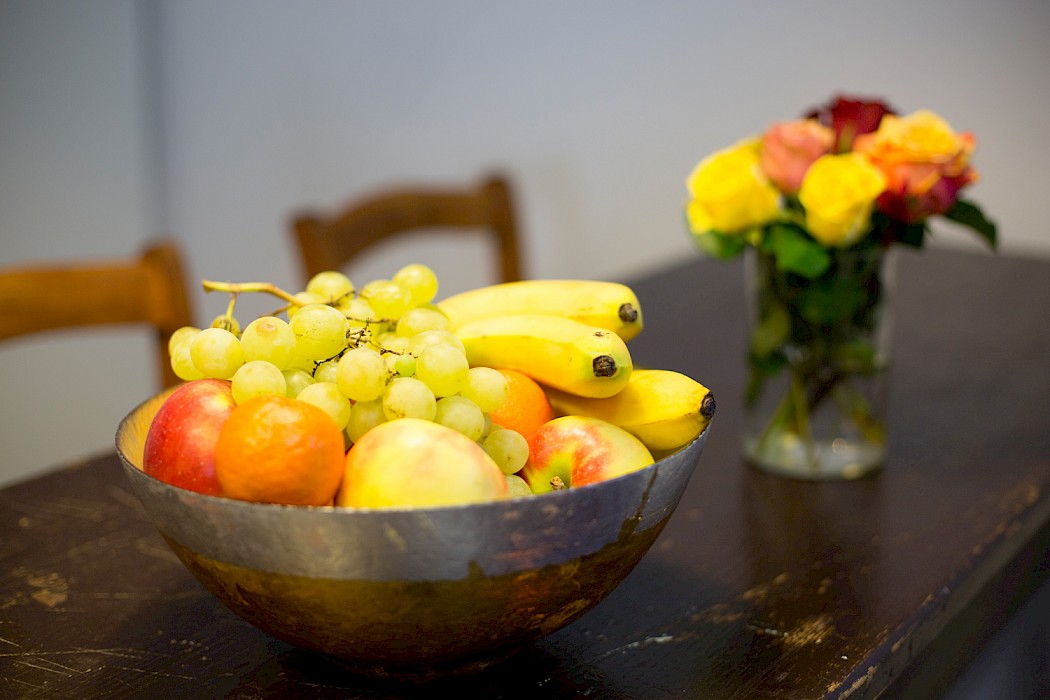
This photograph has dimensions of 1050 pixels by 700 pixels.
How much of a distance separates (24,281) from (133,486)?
0.66 metres

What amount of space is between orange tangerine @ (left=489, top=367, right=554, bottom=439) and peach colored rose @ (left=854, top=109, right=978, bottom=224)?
358 millimetres

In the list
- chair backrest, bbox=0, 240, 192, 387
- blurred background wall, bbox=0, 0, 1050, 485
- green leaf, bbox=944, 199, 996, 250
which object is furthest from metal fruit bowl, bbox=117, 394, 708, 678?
blurred background wall, bbox=0, 0, 1050, 485

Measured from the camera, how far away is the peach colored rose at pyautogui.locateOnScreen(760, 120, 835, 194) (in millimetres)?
780

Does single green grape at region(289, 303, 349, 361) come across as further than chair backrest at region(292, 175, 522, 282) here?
No

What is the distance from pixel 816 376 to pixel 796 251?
0.39ft

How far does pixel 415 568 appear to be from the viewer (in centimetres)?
43

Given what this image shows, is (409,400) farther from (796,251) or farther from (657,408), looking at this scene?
(796,251)

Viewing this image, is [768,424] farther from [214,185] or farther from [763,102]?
[214,185]

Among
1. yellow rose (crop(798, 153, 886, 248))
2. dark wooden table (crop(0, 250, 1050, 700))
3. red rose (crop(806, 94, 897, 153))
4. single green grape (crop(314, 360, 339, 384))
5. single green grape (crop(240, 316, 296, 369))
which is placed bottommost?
dark wooden table (crop(0, 250, 1050, 700))

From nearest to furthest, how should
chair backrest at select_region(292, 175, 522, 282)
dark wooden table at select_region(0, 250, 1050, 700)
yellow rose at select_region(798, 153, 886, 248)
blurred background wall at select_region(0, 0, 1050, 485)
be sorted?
1. dark wooden table at select_region(0, 250, 1050, 700)
2. yellow rose at select_region(798, 153, 886, 248)
3. chair backrest at select_region(292, 175, 522, 282)
4. blurred background wall at select_region(0, 0, 1050, 485)

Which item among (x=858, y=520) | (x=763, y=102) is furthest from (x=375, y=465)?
(x=763, y=102)

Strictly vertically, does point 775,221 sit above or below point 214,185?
above

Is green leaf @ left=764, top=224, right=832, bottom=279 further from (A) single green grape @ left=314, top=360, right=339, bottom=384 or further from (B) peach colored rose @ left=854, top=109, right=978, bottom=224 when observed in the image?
(A) single green grape @ left=314, top=360, right=339, bottom=384

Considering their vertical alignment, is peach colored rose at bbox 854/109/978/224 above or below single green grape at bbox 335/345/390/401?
above
